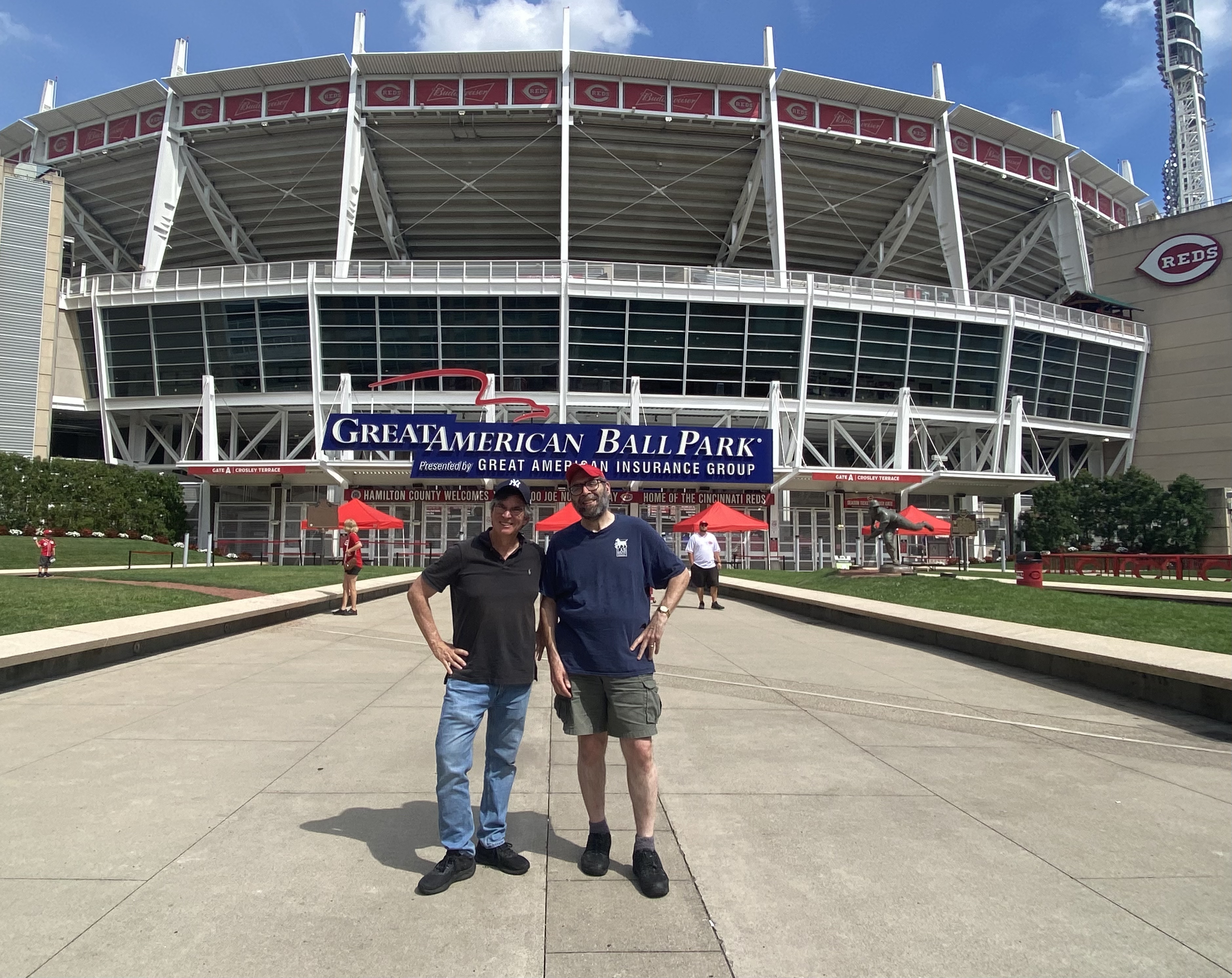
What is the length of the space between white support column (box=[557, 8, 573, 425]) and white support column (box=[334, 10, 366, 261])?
10.3 m

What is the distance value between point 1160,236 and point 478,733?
55479 mm

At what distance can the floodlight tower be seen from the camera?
86.4 meters

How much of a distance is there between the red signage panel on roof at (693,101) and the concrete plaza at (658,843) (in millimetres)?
38517

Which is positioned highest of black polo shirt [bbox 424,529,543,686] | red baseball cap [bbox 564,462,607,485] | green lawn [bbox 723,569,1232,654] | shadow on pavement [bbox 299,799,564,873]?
red baseball cap [bbox 564,462,607,485]

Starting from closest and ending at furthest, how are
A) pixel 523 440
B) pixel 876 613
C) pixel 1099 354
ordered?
pixel 876 613, pixel 523 440, pixel 1099 354

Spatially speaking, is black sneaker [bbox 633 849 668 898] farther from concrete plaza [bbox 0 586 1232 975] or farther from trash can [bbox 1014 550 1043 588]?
trash can [bbox 1014 550 1043 588]

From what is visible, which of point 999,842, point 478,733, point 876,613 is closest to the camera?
point 999,842

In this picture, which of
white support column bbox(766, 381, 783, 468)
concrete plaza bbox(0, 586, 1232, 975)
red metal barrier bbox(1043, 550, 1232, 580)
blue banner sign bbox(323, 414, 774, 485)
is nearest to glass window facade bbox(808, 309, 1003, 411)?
white support column bbox(766, 381, 783, 468)

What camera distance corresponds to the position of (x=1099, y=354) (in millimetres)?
44062

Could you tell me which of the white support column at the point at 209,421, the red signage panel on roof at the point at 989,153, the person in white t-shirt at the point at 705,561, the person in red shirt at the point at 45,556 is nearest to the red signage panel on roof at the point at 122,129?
the white support column at the point at 209,421

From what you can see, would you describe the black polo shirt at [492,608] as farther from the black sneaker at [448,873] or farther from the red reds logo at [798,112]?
the red reds logo at [798,112]

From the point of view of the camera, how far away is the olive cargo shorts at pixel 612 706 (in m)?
3.36

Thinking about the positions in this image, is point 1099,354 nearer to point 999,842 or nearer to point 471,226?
point 471,226

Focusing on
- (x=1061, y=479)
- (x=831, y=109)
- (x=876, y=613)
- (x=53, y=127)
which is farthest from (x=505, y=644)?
(x=53, y=127)
